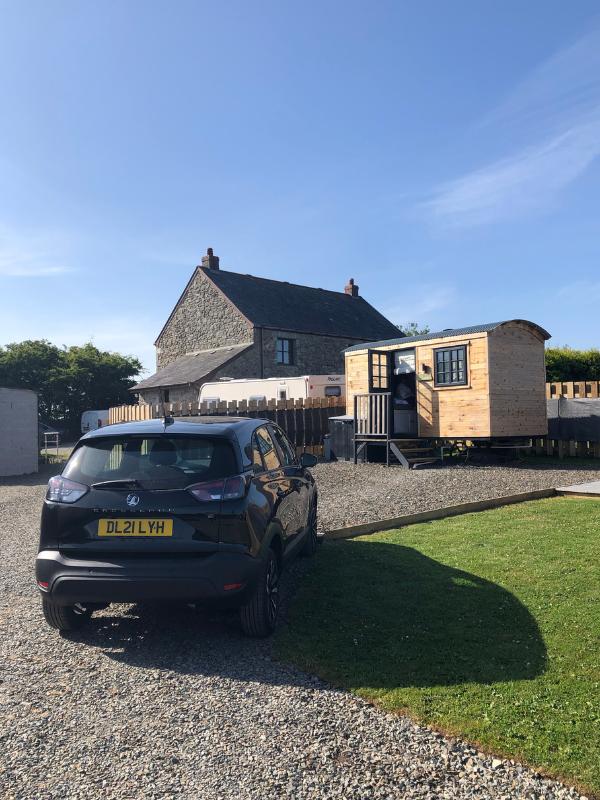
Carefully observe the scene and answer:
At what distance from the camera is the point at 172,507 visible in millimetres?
4492

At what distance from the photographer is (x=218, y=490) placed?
4535mm

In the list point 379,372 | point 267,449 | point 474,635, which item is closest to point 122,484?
point 267,449

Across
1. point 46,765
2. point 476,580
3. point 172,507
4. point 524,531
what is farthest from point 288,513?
point 524,531

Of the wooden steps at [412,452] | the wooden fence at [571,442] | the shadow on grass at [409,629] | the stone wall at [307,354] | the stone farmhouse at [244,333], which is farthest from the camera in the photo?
the stone wall at [307,354]

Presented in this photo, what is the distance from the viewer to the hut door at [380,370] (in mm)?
18406

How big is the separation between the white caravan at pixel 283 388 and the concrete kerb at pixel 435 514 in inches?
430

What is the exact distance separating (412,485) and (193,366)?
78.1 feet

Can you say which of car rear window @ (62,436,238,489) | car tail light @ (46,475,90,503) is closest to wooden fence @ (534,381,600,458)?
car rear window @ (62,436,238,489)

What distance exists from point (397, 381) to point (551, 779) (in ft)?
53.4

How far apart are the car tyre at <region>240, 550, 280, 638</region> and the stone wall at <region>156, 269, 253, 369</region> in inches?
1156

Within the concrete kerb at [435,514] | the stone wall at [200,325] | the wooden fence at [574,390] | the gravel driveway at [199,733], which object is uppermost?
the stone wall at [200,325]

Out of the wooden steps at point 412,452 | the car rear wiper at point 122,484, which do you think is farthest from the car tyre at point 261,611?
the wooden steps at point 412,452

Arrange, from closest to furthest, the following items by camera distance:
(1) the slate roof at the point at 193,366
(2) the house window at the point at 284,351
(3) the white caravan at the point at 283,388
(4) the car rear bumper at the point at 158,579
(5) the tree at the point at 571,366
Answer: (4) the car rear bumper at the point at 158,579 < (3) the white caravan at the point at 283,388 < (5) the tree at the point at 571,366 < (1) the slate roof at the point at 193,366 < (2) the house window at the point at 284,351

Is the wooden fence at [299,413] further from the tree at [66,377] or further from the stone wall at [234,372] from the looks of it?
the tree at [66,377]
